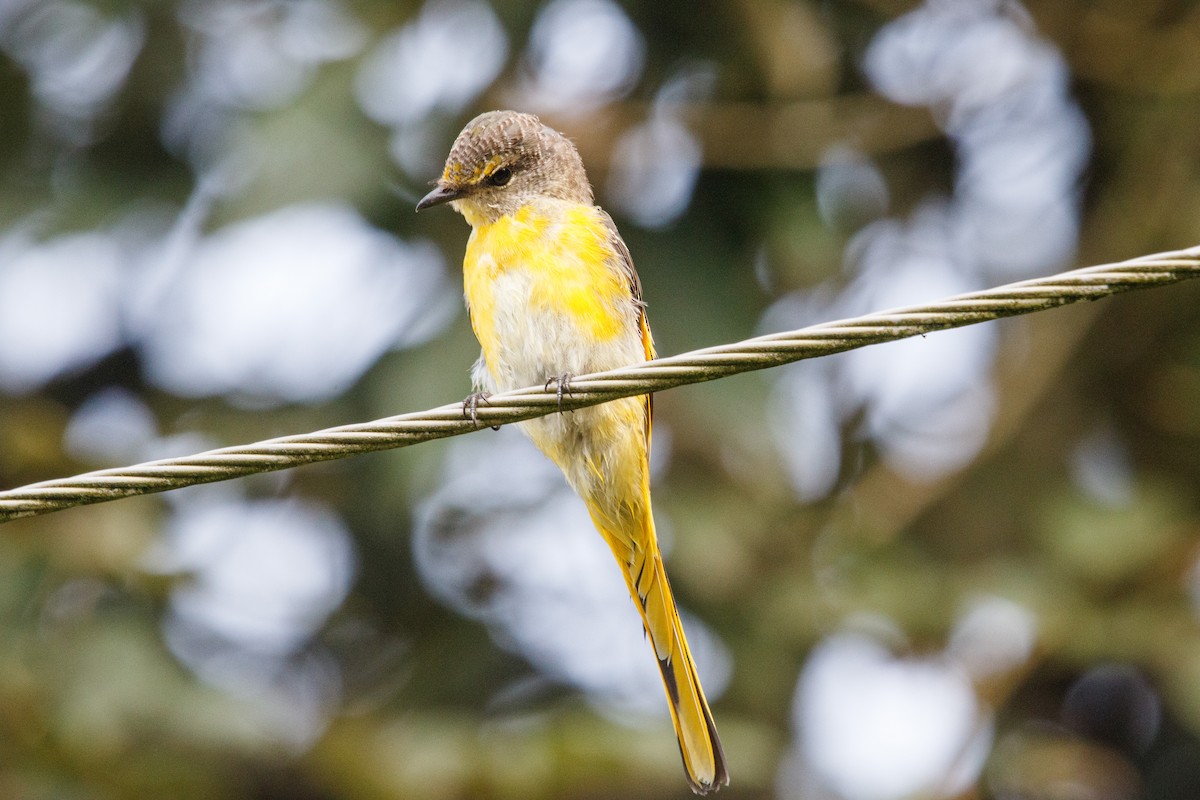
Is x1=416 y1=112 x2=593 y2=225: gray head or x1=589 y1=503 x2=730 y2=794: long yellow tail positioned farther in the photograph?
x1=416 y1=112 x2=593 y2=225: gray head

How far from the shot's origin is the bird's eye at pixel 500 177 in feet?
18.9

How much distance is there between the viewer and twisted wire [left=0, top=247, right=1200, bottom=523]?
3.29m

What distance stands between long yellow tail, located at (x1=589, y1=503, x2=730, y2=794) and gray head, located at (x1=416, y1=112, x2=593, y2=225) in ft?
4.37

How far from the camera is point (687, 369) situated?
3527mm

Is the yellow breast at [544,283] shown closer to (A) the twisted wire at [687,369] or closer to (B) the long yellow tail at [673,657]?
(B) the long yellow tail at [673,657]

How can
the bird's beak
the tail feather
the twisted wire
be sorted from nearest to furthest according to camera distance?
the twisted wire → the tail feather → the bird's beak

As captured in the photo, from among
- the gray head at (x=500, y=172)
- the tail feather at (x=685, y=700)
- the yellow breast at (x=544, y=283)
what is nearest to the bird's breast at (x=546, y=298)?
the yellow breast at (x=544, y=283)

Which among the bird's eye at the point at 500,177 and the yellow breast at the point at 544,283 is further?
the bird's eye at the point at 500,177

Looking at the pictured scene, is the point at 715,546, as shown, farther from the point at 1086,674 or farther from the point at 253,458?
the point at 253,458

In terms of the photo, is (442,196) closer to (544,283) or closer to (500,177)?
(500,177)

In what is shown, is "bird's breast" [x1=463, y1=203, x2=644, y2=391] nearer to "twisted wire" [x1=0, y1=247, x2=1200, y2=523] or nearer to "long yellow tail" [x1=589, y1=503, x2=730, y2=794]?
"long yellow tail" [x1=589, y1=503, x2=730, y2=794]

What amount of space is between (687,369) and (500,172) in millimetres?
2484

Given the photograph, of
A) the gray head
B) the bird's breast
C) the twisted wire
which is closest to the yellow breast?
the bird's breast

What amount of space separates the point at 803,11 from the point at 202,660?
18.7 feet
